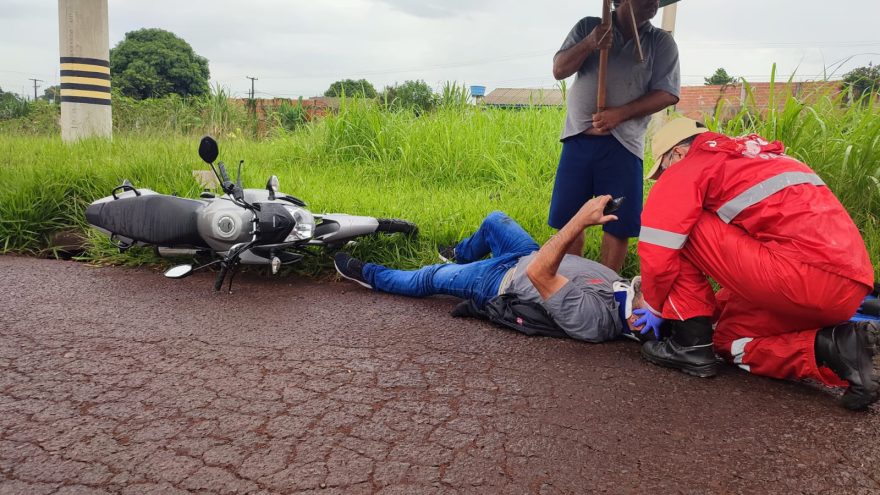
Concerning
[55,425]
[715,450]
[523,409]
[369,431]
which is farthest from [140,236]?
[715,450]

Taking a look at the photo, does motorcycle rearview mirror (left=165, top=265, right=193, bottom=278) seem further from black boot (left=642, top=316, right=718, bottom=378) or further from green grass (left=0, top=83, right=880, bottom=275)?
black boot (left=642, top=316, right=718, bottom=378)

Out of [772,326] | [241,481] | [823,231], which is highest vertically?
[823,231]

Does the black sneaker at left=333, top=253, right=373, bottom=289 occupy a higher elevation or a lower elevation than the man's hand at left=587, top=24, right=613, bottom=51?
lower

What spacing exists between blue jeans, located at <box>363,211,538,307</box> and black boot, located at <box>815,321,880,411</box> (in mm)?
1637

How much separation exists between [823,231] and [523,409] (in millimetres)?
1387

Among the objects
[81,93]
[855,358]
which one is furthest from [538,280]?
[81,93]

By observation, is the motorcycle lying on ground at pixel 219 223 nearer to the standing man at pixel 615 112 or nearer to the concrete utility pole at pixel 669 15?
the standing man at pixel 615 112

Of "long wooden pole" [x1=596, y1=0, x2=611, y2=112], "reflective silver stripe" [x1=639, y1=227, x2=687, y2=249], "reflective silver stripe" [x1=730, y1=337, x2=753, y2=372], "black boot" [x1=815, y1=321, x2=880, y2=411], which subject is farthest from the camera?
"long wooden pole" [x1=596, y1=0, x2=611, y2=112]

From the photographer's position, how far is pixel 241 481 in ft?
6.33

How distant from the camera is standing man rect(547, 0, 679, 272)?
3725mm

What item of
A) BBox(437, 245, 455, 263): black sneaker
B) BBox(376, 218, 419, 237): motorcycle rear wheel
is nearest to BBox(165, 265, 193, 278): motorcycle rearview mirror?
BBox(376, 218, 419, 237): motorcycle rear wheel

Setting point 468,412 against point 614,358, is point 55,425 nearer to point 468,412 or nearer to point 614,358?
point 468,412

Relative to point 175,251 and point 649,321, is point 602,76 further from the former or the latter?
point 175,251

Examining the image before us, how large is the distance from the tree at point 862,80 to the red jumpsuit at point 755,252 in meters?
2.92
